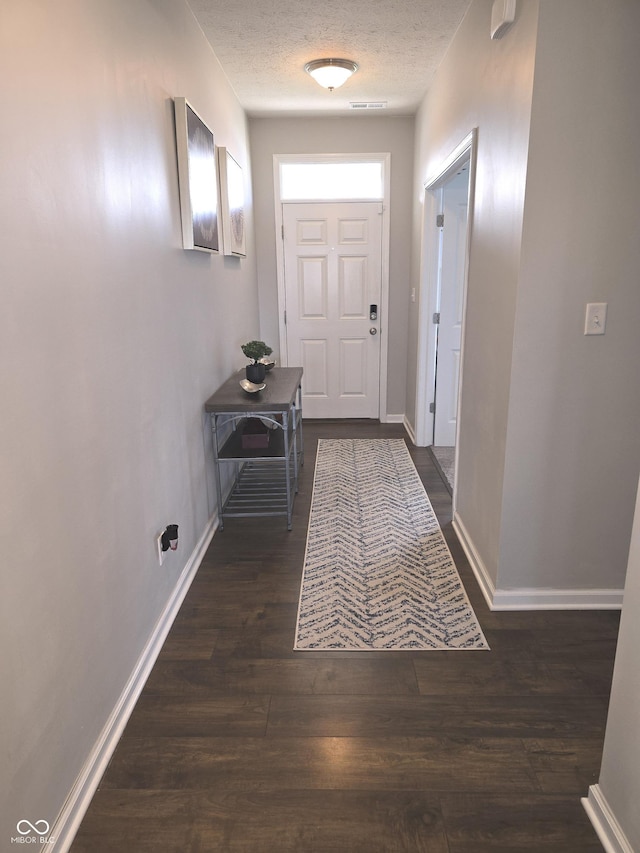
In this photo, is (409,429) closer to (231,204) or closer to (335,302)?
(335,302)

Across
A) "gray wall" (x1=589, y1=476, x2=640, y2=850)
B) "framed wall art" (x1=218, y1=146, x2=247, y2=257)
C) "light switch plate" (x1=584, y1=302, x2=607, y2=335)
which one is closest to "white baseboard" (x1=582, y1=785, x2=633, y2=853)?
"gray wall" (x1=589, y1=476, x2=640, y2=850)

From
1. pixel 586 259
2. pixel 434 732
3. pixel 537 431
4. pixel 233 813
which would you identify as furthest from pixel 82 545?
pixel 586 259

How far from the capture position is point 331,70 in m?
3.44

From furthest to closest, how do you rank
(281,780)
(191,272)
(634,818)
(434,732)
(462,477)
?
(462,477), (191,272), (434,732), (281,780), (634,818)

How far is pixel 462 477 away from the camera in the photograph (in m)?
3.10

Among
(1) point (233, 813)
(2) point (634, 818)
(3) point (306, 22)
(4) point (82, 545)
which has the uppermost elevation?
(3) point (306, 22)

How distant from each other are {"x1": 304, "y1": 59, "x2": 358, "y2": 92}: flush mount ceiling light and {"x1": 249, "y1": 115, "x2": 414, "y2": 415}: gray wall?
123 centimetres

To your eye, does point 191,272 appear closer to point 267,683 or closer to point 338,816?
point 267,683

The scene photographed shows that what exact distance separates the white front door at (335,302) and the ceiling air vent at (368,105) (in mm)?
737

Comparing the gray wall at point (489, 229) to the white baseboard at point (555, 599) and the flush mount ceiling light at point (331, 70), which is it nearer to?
Answer: the white baseboard at point (555, 599)

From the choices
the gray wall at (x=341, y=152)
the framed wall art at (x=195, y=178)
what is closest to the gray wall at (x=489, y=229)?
the framed wall art at (x=195, y=178)

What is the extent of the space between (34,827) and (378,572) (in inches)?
68.0

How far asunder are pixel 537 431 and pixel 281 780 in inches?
59.4

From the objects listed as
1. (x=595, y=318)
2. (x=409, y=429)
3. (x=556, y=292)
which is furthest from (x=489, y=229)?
(x=409, y=429)
